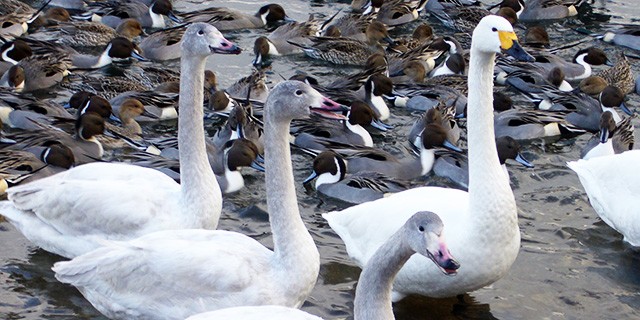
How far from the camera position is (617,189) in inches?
373

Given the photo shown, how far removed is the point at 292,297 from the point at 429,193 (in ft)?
5.15

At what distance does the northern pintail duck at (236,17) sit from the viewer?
52.3 ft

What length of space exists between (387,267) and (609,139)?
640 centimetres

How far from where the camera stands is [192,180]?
322 inches

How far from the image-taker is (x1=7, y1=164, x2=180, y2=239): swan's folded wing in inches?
324

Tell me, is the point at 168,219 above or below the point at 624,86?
above

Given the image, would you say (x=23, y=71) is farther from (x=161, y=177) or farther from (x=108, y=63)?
(x=161, y=177)

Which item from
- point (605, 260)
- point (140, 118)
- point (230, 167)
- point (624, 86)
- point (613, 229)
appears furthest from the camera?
point (624, 86)

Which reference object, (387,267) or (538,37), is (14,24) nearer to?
(538,37)

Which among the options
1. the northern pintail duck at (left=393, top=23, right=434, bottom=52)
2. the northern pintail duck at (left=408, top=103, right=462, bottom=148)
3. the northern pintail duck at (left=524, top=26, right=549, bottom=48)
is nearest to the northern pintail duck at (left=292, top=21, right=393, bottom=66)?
the northern pintail duck at (left=393, top=23, right=434, bottom=52)

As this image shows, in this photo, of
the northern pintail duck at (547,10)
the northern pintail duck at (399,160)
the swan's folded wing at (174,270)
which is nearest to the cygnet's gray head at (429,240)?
the swan's folded wing at (174,270)

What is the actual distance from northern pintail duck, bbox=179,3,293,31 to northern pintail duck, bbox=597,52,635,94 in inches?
182

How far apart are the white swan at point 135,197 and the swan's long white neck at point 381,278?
2.59 meters

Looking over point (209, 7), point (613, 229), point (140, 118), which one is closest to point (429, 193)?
point (613, 229)
